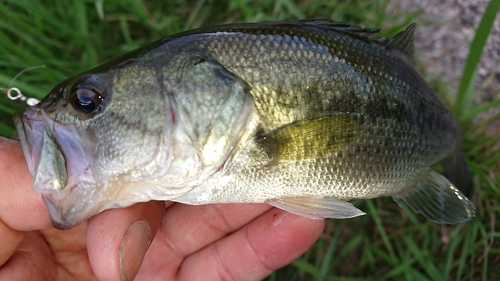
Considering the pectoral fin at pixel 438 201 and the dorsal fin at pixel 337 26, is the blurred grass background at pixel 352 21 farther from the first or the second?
the dorsal fin at pixel 337 26

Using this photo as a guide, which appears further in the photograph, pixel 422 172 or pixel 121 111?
pixel 422 172

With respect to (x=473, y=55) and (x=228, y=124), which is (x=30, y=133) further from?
(x=473, y=55)

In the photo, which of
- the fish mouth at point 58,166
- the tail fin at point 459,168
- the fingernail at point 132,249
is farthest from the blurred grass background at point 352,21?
the fingernail at point 132,249

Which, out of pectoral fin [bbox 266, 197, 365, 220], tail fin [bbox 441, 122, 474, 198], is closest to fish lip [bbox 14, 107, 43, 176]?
pectoral fin [bbox 266, 197, 365, 220]

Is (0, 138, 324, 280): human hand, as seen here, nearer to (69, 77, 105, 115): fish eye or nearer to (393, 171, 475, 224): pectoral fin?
(69, 77, 105, 115): fish eye

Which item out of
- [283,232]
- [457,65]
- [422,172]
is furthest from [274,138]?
[457,65]

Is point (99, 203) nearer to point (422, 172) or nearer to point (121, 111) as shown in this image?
point (121, 111)

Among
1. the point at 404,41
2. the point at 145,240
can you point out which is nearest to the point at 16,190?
the point at 145,240
